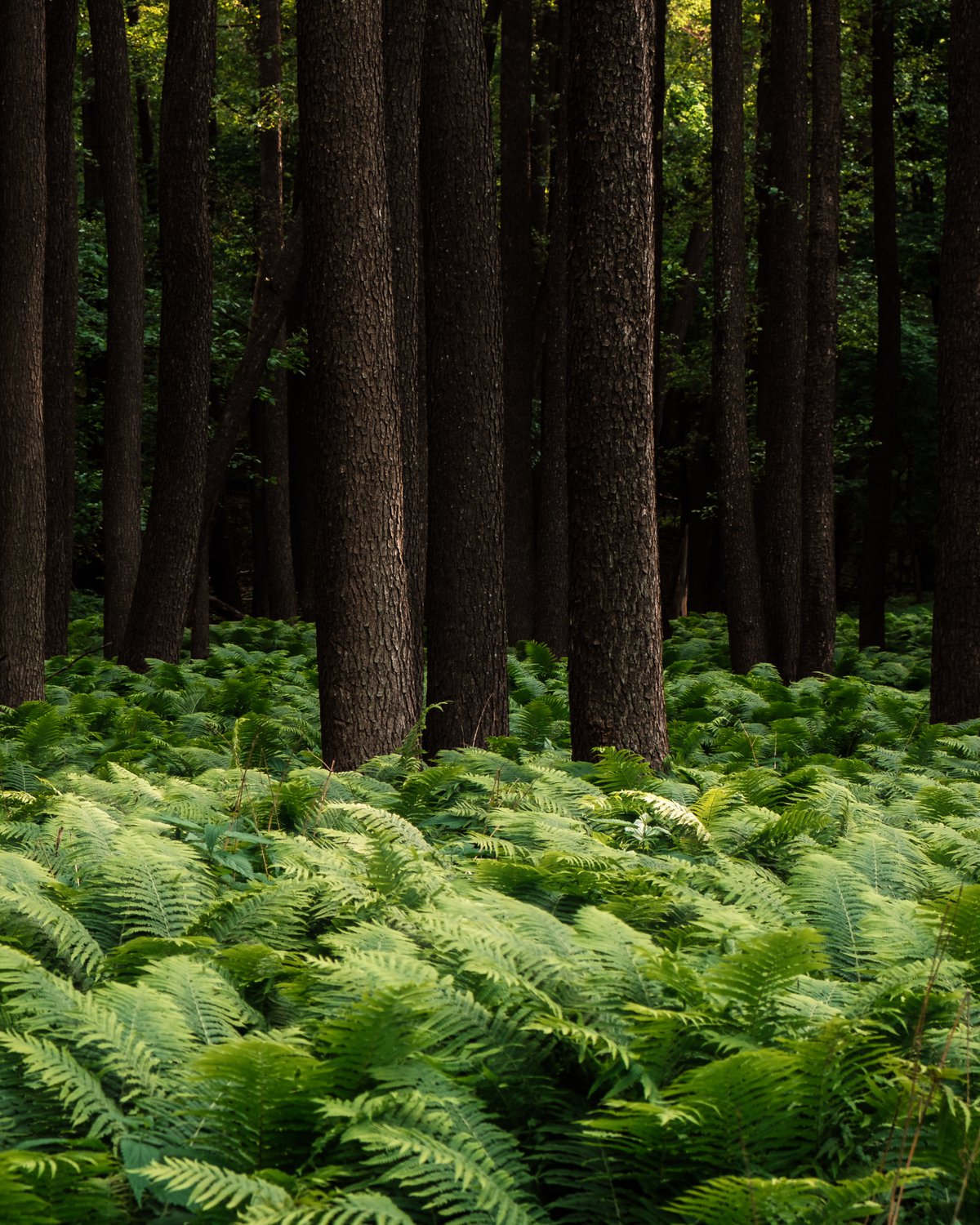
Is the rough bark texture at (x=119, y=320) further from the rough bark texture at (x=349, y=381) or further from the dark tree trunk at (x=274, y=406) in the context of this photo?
the rough bark texture at (x=349, y=381)

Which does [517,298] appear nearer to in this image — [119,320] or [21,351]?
[119,320]

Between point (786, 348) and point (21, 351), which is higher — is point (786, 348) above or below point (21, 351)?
above

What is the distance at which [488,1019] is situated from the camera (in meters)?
2.74

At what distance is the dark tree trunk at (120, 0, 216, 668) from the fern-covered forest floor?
314 inches

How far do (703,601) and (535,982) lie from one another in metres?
26.0

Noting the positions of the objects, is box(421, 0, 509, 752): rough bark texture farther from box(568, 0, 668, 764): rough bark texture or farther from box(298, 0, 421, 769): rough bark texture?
box(568, 0, 668, 764): rough bark texture

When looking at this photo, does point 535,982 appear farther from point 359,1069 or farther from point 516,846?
point 516,846

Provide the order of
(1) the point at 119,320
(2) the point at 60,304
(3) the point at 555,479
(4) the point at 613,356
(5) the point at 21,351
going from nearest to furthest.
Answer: (4) the point at 613,356
(5) the point at 21,351
(2) the point at 60,304
(1) the point at 119,320
(3) the point at 555,479

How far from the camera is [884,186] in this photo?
1761cm

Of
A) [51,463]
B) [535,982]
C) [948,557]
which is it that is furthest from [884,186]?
[535,982]

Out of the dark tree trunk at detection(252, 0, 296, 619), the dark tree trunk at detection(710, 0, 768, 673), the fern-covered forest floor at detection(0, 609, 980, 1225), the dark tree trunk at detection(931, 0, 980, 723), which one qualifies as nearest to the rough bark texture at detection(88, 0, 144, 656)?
the dark tree trunk at detection(252, 0, 296, 619)

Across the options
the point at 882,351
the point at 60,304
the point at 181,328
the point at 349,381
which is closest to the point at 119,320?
the point at 60,304

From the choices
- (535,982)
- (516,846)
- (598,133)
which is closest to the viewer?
(535,982)

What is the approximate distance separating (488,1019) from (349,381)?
17.6 feet
